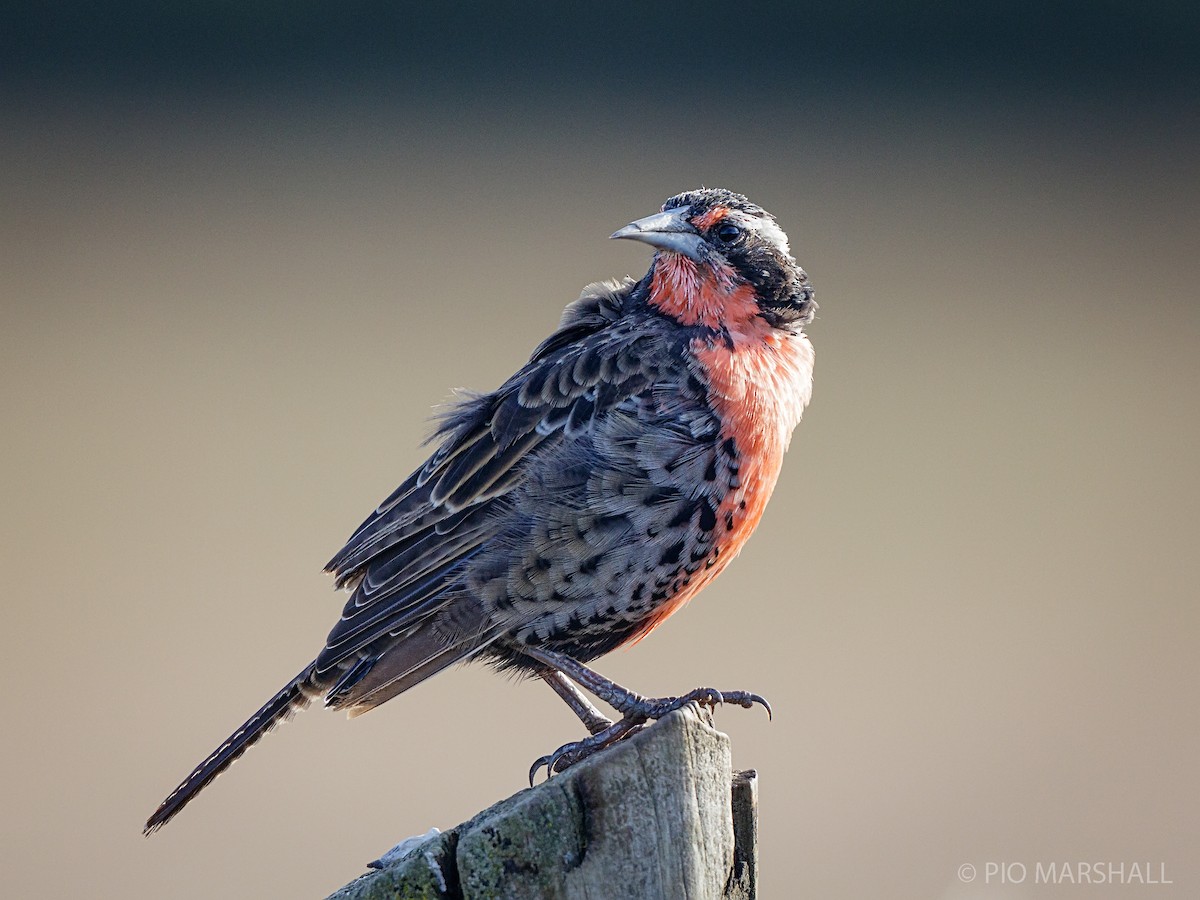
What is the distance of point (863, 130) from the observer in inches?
652

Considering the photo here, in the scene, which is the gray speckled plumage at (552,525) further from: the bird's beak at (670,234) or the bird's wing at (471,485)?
the bird's beak at (670,234)

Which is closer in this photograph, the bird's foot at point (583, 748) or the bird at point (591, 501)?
the bird's foot at point (583, 748)

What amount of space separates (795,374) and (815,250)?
1041cm

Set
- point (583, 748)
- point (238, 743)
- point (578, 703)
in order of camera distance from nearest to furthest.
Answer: point (583, 748) < point (238, 743) < point (578, 703)


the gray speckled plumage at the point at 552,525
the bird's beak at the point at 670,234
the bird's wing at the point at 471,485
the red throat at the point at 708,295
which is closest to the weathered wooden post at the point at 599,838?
the gray speckled plumage at the point at 552,525

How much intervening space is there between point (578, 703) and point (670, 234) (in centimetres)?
148

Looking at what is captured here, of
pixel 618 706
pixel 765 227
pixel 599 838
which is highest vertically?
pixel 765 227

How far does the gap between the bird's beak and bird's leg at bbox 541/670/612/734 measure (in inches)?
53.3

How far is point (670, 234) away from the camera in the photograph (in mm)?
4551

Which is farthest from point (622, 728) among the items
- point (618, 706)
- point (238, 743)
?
point (238, 743)

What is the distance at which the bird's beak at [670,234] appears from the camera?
452 centimetres

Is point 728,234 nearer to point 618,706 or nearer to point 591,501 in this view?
point 591,501

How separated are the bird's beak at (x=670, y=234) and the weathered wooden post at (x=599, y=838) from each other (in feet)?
6.39

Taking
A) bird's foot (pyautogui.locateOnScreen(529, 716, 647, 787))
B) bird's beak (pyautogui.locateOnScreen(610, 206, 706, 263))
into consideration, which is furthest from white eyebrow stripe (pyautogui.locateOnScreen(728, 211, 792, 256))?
bird's foot (pyautogui.locateOnScreen(529, 716, 647, 787))
